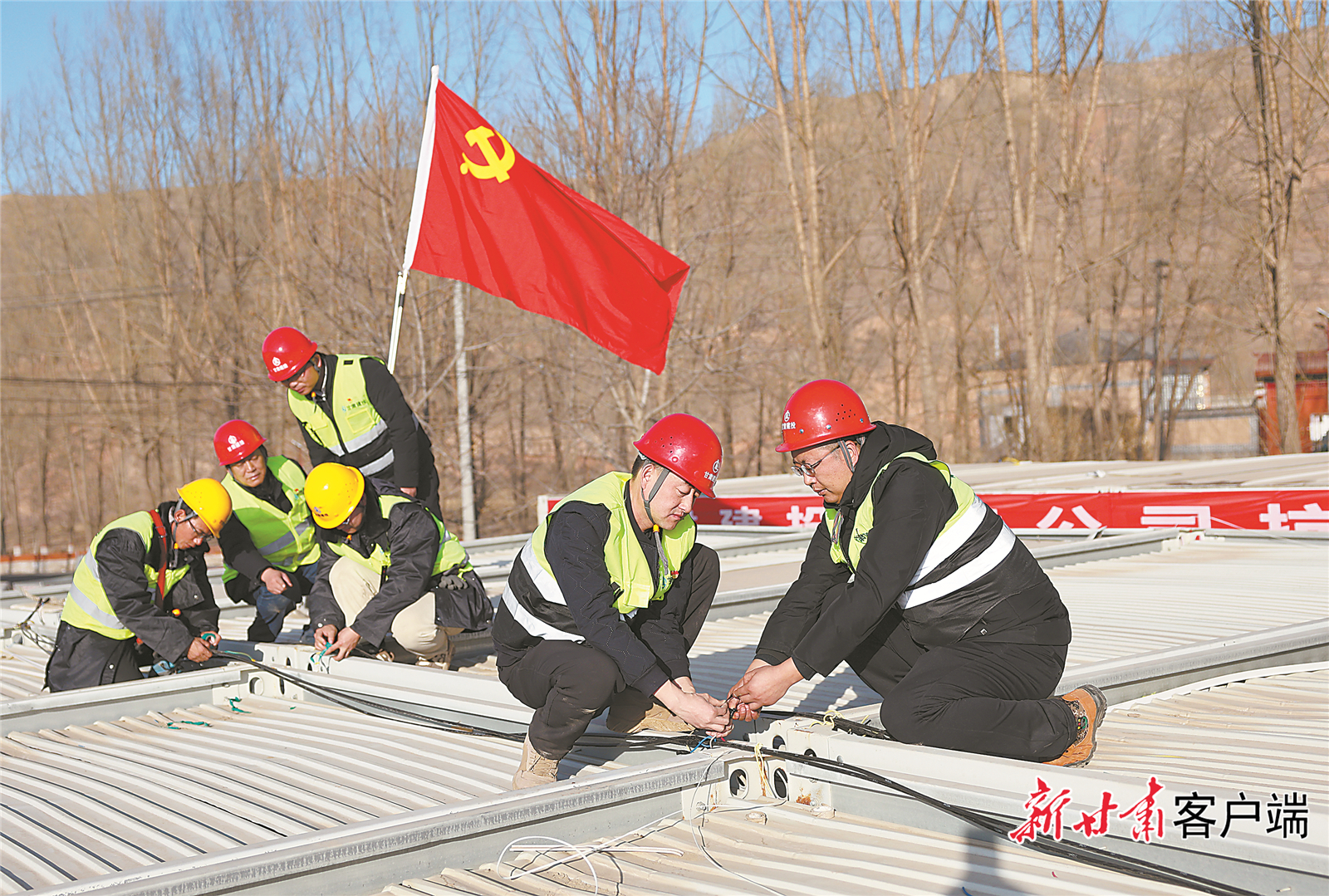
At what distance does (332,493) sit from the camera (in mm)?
5738

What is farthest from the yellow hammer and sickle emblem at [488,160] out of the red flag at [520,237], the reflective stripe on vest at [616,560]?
the reflective stripe on vest at [616,560]

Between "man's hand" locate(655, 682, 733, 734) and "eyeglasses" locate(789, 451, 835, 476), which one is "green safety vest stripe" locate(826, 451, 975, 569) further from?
"man's hand" locate(655, 682, 733, 734)

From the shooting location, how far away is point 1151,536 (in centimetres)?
1099

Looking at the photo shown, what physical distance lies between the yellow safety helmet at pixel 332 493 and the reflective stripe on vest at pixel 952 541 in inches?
113

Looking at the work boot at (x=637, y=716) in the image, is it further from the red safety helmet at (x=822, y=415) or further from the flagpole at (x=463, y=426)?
the flagpole at (x=463, y=426)

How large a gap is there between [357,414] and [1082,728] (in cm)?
495

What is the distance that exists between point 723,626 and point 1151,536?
541 centimetres

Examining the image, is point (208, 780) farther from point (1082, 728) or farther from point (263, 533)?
point (1082, 728)

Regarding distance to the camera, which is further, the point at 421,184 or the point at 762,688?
the point at 421,184

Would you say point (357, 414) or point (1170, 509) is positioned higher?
point (357, 414)

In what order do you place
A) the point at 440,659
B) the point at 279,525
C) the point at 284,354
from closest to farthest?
the point at 440,659, the point at 284,354, the point at 279,525

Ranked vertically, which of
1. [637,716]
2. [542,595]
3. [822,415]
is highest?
[822,415]

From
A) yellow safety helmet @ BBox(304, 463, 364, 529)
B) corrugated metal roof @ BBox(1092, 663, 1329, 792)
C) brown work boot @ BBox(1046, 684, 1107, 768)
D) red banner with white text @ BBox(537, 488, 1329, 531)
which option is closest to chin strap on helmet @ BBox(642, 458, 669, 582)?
brown work boot @ BBox(1046, 684, 1107, 768)

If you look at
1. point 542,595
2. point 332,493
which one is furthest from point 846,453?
point 332,493
